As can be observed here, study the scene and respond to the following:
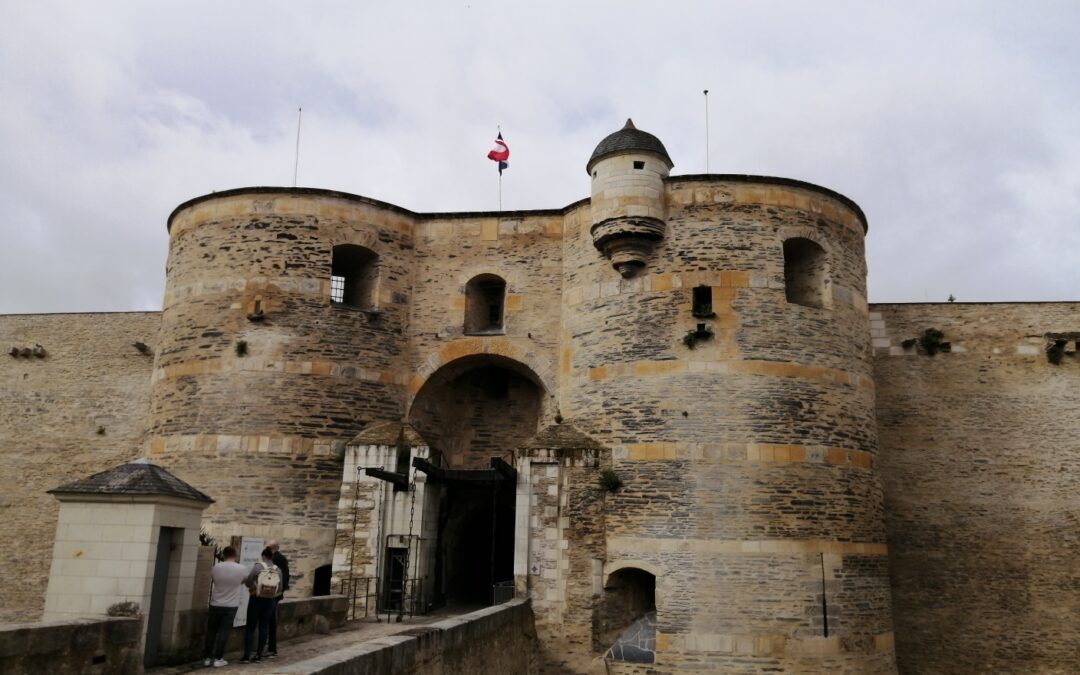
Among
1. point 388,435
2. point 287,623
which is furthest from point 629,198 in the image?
point 287,623

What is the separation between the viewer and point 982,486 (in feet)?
67.3

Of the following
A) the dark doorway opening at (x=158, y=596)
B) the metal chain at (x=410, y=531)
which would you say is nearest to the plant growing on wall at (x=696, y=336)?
the metal chain at (x=410, y=531)

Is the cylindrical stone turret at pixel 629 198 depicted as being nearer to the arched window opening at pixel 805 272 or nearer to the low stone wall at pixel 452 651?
the arched window opening at pixel 805 272

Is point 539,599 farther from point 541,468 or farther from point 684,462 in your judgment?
point 684,462

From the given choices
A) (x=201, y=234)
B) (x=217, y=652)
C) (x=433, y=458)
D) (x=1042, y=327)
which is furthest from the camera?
(x=1042, y=327)

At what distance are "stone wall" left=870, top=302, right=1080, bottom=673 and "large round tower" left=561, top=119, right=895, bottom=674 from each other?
3519 mm

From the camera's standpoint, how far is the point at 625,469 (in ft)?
54.3

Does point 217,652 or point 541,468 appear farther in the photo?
point 541,468

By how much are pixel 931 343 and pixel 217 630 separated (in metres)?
17.3

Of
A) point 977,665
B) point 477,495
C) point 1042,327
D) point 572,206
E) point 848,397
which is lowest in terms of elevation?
point 977,665

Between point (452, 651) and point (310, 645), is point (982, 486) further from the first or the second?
point (310, 645)

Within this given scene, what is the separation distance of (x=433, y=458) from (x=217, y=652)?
29.8ft

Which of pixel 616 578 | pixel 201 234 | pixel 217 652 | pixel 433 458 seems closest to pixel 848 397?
pixel 616 578

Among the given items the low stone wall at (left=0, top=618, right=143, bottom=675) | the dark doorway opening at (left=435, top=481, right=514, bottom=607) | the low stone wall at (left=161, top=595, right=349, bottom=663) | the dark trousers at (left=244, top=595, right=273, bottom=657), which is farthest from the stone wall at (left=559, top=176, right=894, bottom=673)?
the low stone wall at (left=0, top=618, right=143, bottom=675)
